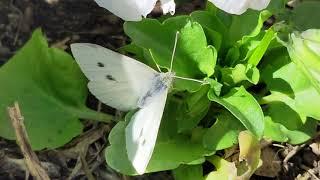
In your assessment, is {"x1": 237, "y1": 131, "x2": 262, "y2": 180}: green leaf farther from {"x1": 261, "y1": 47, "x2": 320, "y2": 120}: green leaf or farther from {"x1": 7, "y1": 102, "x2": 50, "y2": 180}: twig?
{"x1": 7, "y1": 102, "x2": 50, "y2": 180}: twig

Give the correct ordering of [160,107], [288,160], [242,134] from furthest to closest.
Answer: [288,160]
[242,134]
[160,107]

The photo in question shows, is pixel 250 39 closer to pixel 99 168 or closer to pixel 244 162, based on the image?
pixel 244 162

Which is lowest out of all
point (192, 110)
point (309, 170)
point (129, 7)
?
point (309, 170)

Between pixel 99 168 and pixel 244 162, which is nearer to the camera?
pixel 244 162

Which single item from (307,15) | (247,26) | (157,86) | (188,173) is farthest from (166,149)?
(307,15)

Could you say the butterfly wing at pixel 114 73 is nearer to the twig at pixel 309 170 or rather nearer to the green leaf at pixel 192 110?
the green leaf at pixel 192 110

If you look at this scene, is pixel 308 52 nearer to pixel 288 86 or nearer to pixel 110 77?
pixel 288 86

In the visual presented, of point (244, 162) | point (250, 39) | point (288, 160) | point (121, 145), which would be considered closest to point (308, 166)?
point (288, 160)
